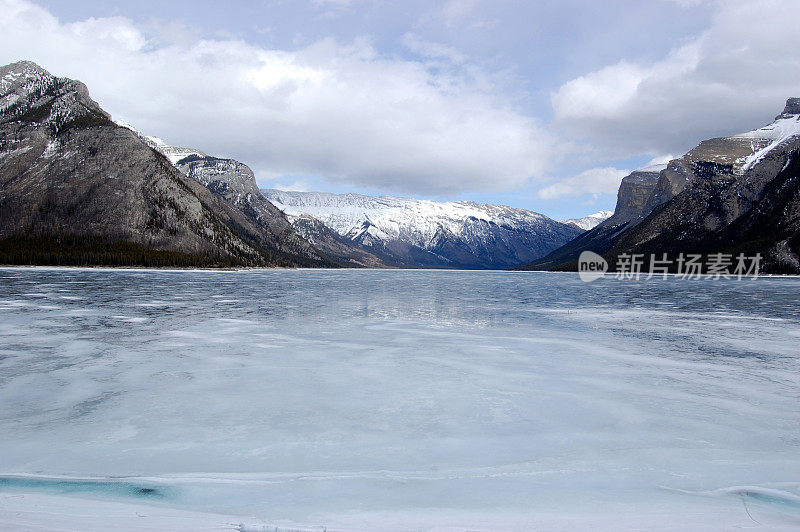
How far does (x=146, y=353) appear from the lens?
745 inches

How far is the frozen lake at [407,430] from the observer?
Answer: 23.7 ft

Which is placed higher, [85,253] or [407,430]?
[407,430]

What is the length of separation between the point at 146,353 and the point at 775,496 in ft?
64.9

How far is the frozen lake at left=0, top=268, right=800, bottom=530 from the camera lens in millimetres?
7238

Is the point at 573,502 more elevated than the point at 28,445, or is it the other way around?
the point at 573,502

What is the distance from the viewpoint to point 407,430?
10.6 metres

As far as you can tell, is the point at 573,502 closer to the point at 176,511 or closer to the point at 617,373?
the point at 176,511

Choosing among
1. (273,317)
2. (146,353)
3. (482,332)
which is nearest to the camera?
(146,353)

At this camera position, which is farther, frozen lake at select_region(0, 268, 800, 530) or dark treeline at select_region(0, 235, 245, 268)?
dark treeline at select_region(0, 235, 245, 268)

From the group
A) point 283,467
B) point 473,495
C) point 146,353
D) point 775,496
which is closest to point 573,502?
point 473,495

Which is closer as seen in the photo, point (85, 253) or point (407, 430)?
point (407, 430)

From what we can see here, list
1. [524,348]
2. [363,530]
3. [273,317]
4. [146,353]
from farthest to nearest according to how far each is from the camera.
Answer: [273,317] → [524,348] → [146,353] → [363,530]

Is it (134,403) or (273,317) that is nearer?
(134,403)

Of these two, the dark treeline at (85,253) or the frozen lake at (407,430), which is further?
the dark treeline at (85,253)
